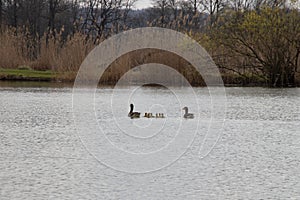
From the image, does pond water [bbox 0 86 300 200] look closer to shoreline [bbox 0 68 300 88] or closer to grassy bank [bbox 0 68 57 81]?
→ shoreline [bbox 0 68 300 88]

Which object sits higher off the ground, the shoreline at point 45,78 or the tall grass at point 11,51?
the tall grass at point 11,51

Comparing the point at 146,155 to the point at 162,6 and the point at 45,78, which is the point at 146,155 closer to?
the point at 45,78

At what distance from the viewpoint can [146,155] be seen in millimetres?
7141

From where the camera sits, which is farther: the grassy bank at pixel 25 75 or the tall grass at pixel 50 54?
the grassy bank at pixel 25 75

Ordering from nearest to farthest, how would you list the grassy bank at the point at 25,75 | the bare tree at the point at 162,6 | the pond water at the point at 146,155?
the pond water at the point at 146,155 < the grassy bank at the point at 25,75 < the bare tree at the point at 162,6

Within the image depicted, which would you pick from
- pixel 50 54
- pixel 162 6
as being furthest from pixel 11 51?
pixel 162 6

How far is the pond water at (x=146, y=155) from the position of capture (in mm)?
5438

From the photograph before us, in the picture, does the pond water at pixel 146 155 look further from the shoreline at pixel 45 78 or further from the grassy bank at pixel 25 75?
the grassy bank at pixel 25 75

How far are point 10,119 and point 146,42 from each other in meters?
9.92

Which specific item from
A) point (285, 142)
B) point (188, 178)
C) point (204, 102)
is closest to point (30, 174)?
point (188, 178)

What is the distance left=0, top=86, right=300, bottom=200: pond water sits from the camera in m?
5.44

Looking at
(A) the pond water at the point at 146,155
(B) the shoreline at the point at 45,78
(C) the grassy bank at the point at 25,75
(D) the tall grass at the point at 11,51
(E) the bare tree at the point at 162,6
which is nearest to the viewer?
(A) the pond water at the point at 146,155

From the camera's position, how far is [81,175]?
596 cm

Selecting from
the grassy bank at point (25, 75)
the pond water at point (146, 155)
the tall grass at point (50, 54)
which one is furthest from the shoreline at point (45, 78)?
the pond water at point (146, 155)
